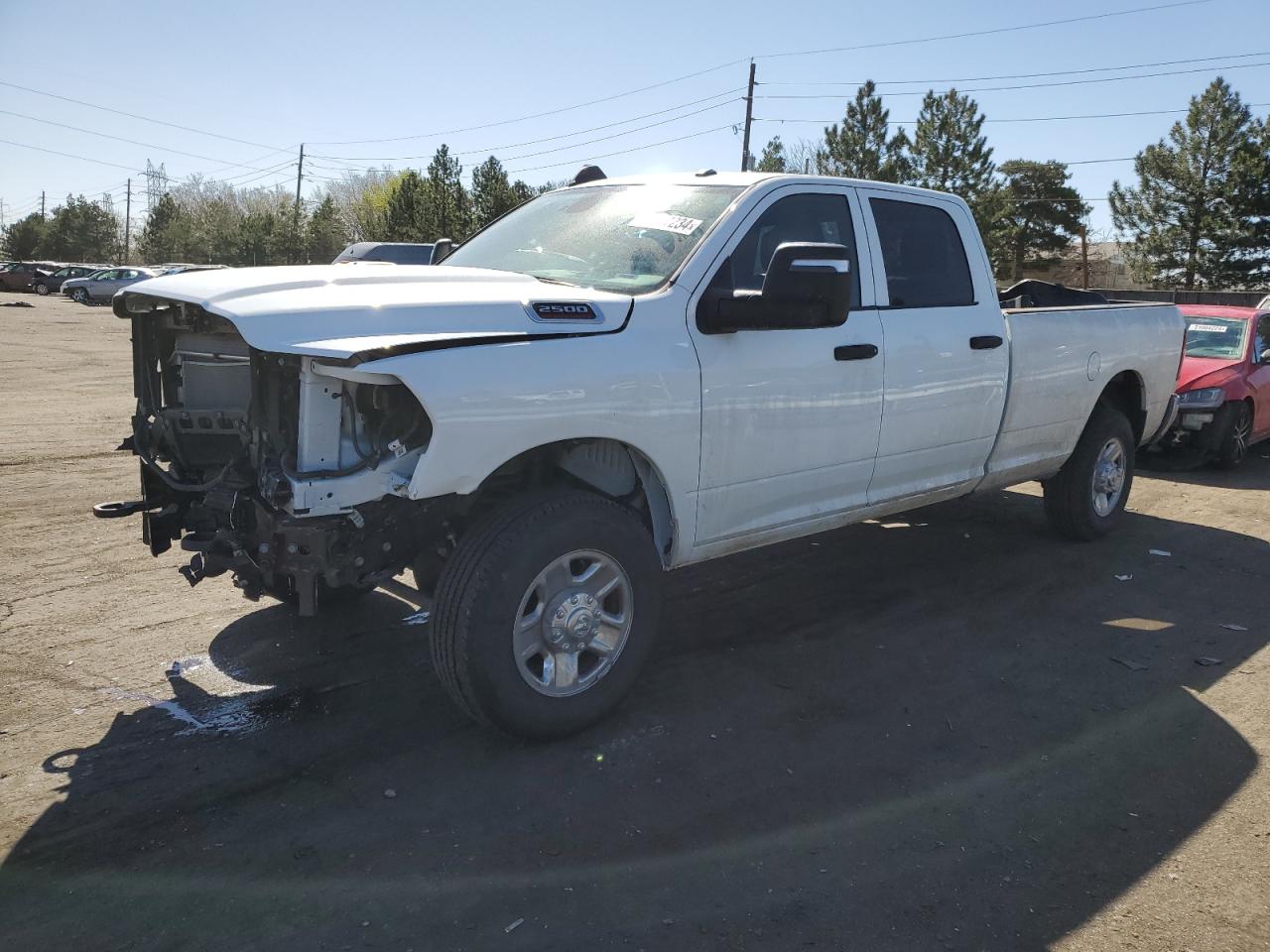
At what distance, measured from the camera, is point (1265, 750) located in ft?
12.8

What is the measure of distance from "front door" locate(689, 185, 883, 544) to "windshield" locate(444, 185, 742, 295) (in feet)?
0.71

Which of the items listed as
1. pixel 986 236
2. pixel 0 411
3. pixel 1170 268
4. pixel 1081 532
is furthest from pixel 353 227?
pixel 1081 532

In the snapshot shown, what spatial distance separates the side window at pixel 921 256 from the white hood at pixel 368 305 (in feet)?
5.85

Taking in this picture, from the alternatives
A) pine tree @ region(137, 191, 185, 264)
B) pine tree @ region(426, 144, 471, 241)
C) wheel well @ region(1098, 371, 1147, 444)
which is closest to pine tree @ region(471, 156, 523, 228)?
pine tree @ region(426, 144, 471, 241)

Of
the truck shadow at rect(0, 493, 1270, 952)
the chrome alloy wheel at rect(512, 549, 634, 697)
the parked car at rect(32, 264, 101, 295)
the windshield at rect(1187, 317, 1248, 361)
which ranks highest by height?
the parked car at rect(32, 264, 101, 295)

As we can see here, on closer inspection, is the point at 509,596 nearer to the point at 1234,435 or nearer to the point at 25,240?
the point at 1234,435

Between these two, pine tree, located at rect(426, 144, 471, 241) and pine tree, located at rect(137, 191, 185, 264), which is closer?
pine tree, located at rect(426, 144, 471, 241)

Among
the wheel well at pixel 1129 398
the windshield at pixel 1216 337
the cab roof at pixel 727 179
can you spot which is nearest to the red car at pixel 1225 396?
the windshield at pixel 1216 337

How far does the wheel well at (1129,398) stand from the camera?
689cm

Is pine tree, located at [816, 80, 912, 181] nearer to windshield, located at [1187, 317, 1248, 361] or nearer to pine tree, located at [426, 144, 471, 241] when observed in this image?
pine tree, located at [426, 144, 471, 241]

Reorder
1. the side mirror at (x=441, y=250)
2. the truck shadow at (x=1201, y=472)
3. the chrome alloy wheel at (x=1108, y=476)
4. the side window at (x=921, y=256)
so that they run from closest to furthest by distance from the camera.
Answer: the side window at (x=921, y=256) < the side mirror at (x=441, y=250) < the chrome alloy wheel at (x=1108, y=476) < the truck shadow at (x=1201, y=472)

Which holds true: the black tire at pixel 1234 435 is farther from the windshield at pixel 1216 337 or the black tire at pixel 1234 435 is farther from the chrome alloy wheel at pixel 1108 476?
the chrome alloy wheel at pixel 1108 476

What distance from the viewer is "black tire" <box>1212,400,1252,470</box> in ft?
31.6

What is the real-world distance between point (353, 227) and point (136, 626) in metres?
98.4
